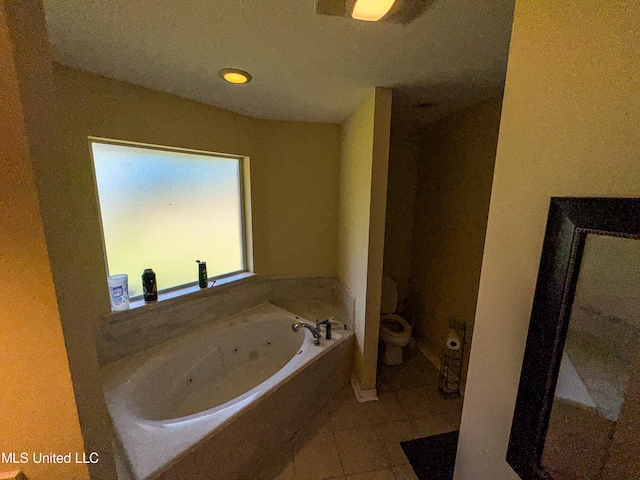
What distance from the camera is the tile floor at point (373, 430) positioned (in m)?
1.42

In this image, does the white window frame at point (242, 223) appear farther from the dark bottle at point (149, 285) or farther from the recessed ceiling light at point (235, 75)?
the recessed ceiling light at point (235, 75)

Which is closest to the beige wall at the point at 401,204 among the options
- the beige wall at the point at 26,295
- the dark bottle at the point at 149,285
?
the dark bottle at the point at 149,285

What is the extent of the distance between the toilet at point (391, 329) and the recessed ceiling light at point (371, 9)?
2.18 m

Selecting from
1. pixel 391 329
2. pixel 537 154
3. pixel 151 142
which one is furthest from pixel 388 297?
pixel 151 142

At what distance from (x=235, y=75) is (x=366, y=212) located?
119 centimetres

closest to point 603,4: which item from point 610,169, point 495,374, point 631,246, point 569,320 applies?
point 610,169

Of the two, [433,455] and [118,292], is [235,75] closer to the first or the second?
[118,292]

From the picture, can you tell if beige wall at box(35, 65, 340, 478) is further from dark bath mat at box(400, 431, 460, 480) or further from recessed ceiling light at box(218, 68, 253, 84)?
dark bath mat at box(400, 431, 460, 480)

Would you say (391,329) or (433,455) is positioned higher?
(391,329)

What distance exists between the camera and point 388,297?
2.59 meters

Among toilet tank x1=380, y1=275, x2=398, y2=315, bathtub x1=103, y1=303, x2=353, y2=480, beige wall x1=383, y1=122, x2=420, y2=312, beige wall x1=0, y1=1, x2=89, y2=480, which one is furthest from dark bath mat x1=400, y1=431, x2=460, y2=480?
beige wall x1=0, y1=1, x2=89, y2=480

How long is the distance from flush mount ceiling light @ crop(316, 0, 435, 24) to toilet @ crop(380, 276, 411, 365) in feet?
7.11

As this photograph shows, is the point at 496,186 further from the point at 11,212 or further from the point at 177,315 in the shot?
the point at 177,315

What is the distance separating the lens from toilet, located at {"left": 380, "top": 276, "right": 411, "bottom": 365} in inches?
86.3
